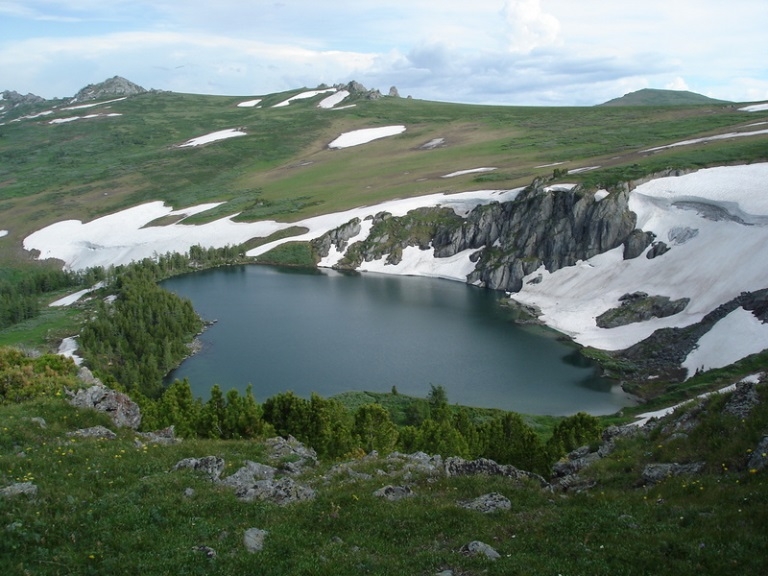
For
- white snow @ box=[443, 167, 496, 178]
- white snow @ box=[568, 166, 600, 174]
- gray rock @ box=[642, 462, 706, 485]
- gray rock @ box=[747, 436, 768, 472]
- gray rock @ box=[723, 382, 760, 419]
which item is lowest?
gray rock @ box=[642, 462, 706, 485]

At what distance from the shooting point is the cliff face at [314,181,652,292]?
94.7 m

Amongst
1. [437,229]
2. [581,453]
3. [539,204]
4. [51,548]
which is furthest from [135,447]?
[437,229]

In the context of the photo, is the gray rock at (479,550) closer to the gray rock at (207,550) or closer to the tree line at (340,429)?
the gray rock at (207,550)

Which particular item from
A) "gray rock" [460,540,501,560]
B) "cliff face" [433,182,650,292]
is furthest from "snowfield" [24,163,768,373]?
"gray rock" [460,540,501,560]

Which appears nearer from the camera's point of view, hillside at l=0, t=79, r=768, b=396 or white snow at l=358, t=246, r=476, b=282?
hillside at l=0, t=79, r=768, b=396

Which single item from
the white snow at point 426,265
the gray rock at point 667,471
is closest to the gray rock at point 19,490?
the gray rock at point 667,471

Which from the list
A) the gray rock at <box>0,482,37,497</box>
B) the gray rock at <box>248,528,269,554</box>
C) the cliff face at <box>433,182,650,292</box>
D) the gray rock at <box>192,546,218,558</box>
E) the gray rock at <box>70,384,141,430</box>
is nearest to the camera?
the gray rock at <box>192,546,218,558</box>

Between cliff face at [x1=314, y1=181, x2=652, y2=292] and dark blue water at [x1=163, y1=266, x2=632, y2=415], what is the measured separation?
343 inches

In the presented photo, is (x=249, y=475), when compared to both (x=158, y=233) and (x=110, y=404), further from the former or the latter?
(x=158, y=233)

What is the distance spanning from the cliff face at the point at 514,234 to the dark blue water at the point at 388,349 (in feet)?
28.6

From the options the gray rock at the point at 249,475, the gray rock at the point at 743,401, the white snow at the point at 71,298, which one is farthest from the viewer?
the white snow at the point at 71,298

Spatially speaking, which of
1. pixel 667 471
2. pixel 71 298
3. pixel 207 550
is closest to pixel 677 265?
pixel 667 471

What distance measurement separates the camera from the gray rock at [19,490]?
1623cm

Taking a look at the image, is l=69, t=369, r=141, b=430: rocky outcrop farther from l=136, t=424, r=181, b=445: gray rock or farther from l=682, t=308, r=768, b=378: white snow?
l=682, t=308, r=768, b=378: white snow
